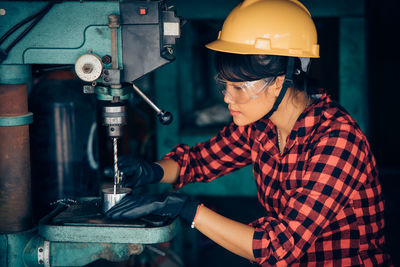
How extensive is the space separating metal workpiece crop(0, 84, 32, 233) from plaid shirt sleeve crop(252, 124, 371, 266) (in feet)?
2.13

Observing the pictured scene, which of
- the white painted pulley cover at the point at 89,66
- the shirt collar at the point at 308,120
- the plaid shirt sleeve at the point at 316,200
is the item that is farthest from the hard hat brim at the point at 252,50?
the white painted pulley cover at the point at 89,66

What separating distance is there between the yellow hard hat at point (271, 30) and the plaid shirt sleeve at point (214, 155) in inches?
14.3

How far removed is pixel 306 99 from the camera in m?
1.49

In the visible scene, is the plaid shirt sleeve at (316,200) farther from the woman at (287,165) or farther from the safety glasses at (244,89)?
the safety glasses at (244,89)

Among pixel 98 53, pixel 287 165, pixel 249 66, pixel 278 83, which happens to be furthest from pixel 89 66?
pixel 287 165

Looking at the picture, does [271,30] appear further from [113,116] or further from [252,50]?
[113,116]

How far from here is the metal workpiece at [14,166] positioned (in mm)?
1317

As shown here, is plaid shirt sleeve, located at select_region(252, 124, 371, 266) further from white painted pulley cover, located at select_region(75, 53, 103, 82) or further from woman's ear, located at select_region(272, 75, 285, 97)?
white painted pulley cover, located at select_region(75, 53, 103, 82)

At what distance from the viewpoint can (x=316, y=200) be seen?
4.02 ft

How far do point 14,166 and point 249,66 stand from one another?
0.70 metres

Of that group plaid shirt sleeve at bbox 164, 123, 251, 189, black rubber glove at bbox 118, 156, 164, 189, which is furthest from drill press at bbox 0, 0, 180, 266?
plaid shirt sleeve at bbox 164, 123, 251, 189

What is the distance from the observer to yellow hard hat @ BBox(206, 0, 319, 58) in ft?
4.54

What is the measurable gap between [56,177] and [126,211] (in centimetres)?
45

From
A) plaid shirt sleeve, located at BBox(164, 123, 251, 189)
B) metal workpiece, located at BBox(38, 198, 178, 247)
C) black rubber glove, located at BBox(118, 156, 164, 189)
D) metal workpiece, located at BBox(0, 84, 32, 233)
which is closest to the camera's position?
metal workpiece, located at BBox(38, 198, 178, 247)
